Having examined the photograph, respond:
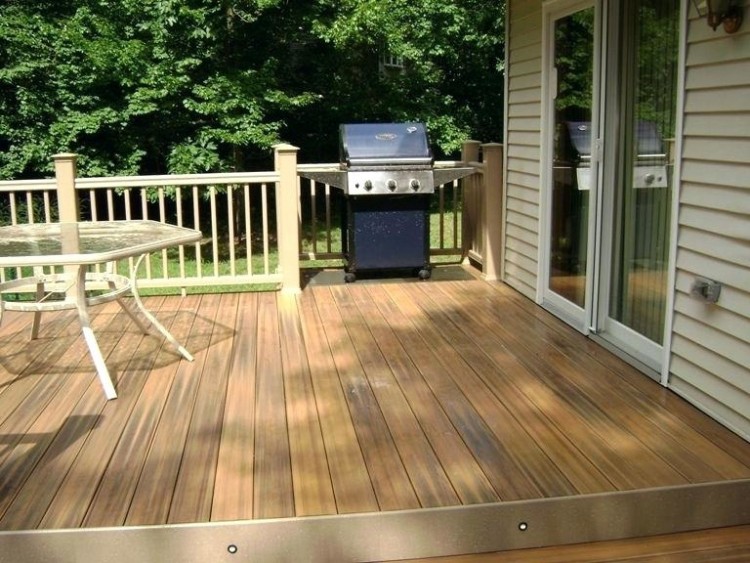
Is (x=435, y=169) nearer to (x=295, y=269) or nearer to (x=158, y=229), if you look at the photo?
(x=295, y=269)

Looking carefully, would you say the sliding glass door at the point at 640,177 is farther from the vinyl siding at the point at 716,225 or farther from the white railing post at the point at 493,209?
the white railing post at the point at 493,209

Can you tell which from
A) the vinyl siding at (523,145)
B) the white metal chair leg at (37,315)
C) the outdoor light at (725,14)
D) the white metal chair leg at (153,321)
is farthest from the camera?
the vinyl siding at (523,145)

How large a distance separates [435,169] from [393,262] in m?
0.76

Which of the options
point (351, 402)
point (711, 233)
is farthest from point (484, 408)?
point (711, 233)

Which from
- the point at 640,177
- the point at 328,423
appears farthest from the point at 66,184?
the point at 640,177

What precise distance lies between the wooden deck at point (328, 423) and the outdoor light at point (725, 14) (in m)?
1.52

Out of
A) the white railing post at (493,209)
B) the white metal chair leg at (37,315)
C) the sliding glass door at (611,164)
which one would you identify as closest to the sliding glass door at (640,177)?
the sliding glass door at (611,164)

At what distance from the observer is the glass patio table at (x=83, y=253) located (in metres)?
3.41

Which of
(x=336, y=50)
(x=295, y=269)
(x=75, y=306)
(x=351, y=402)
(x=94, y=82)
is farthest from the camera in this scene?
(x=336, y=50)

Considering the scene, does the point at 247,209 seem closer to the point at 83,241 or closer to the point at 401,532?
the point at 83,241

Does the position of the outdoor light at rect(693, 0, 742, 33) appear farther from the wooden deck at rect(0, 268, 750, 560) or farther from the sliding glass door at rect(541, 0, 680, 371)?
the wooden deck at rect(0, 268, 750, 560)

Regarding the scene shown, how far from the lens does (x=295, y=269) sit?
19.2 ft

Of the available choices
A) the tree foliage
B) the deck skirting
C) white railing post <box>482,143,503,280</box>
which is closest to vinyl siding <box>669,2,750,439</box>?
the deck skirting

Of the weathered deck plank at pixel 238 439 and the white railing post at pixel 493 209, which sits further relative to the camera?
the white railing post at pixel 493 209
